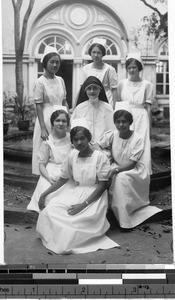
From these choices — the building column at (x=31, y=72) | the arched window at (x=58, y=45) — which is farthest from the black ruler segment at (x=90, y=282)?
the arched window at (x=58, y=45)

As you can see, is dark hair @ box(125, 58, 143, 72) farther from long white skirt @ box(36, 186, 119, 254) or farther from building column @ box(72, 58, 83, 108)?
long white skirt @ box(36, 186, 119, 254)

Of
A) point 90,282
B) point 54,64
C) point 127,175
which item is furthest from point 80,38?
point 90,282

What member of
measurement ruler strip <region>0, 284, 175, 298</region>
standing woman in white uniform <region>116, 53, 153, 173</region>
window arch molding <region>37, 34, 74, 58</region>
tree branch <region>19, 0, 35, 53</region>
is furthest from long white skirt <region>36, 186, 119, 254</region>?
tree branch <region>19, 0, 35, 53</region>

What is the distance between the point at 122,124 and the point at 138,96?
28 cm

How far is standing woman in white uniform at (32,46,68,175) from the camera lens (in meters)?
3.95

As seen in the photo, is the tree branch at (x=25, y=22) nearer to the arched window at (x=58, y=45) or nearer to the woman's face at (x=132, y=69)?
the arched window at (x=58, y=45)

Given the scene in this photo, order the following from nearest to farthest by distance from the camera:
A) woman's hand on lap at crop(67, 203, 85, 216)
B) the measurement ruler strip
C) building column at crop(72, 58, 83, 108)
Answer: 1. the measurement ruler strip
2. woman's hand on lap at crop(67, 203, 85, 216)
3. building column at crop(72, 58, 83, 108)

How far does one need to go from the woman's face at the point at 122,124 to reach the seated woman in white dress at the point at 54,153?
1.32 feet

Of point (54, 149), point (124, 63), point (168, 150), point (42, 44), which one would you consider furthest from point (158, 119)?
point (42, 44)

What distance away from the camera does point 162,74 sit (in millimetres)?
3926

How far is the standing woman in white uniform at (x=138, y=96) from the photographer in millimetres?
3949

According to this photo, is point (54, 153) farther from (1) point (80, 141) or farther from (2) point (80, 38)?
(2) point (80, 38)

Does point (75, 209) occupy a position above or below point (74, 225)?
above

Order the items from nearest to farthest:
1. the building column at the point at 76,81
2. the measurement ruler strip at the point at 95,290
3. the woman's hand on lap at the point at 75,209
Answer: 1. the measurement ruler strip at the point at 95,290
2. the woman's hand on lap at the point at 75,209
3. the building column at the point at 76,81
